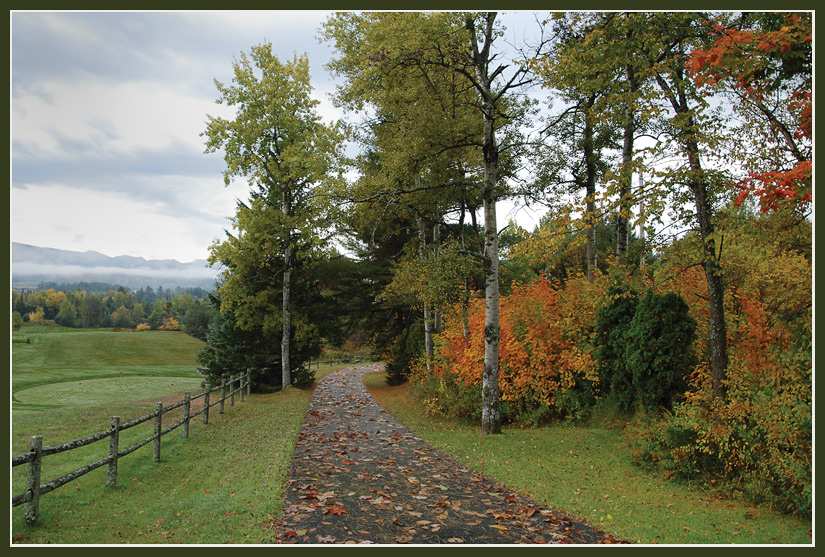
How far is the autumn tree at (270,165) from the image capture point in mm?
21969

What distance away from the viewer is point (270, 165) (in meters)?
22.9

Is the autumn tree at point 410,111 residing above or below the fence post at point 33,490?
above

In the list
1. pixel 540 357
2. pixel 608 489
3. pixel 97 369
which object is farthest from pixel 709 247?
pixel 97 369

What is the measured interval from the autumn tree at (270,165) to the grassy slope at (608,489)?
42.0ft

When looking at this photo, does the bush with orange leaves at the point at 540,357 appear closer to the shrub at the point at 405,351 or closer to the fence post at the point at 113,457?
the shrub at the point at 405,351

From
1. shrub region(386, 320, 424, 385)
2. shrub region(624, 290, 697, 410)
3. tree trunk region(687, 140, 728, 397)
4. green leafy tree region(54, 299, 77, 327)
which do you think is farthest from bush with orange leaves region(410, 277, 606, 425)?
green leafy tree region(54, 299, 77, 327)

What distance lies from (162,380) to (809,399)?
3131cm

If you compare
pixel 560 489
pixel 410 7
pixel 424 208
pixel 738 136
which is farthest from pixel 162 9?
pixel 424 208

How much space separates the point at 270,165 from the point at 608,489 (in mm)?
20048

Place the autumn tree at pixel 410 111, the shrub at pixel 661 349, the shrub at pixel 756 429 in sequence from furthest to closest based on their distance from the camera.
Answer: the autumn tree at pixel 410 111, the shrub at pixel 661 349, the shrub at pixel 756 429

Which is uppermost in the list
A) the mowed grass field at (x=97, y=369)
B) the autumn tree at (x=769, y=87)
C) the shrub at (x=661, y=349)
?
the autumn tree at (x=769, y=87)

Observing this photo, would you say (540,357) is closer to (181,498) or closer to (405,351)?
(181,498)

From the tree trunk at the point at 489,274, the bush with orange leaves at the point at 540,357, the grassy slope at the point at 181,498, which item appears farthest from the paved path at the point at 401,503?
the bush with orange leaves at the point at 540,357

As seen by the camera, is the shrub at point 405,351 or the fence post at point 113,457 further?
the shrub at point 405,351
